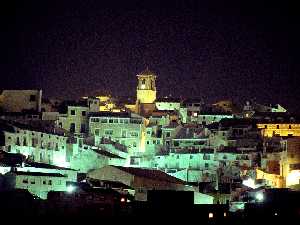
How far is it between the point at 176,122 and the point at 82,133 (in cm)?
567

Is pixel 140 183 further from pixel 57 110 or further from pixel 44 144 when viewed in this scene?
pixel 57 110

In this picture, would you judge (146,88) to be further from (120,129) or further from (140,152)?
(140,152)

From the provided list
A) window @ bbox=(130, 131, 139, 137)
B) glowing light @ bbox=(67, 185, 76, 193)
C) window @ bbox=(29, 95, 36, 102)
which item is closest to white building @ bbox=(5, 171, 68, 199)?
glowing light @ bbox=(67, 185, 76, 193)

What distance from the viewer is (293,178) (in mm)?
42781

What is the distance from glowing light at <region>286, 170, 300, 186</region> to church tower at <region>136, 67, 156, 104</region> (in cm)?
1579

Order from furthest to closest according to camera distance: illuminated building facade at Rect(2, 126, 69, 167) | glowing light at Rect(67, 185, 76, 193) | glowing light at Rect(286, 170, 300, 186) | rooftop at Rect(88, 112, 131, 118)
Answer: rooftop at Rect(88, 112, 131, 118) < glowing light at Rect(286, 170, 300, 186) < illuminated building facade at Rect(2, 126, 69, 167) < glowing light at Rect(67, 185, 76, 193)

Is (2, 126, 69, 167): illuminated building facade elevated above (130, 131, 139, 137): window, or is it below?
below

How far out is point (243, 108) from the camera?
5906 cm

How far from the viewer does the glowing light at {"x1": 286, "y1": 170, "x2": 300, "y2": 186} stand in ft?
→ 140

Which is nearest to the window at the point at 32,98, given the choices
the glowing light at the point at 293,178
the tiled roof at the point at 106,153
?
the tiled roof at the point at 106,153

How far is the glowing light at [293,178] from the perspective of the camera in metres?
42.6

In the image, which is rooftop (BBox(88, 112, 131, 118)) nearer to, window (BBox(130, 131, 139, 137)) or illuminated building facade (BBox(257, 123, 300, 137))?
window (BBox(130, 131, 139, 137))

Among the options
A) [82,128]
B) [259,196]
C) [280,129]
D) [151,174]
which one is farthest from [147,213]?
[280,129]

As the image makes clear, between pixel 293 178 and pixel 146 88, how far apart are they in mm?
16779
